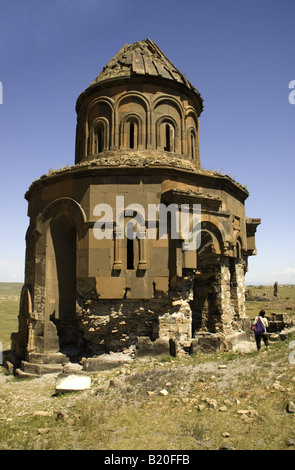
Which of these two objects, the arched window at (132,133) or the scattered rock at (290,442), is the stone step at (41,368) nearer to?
the scattered rock at (290,442)

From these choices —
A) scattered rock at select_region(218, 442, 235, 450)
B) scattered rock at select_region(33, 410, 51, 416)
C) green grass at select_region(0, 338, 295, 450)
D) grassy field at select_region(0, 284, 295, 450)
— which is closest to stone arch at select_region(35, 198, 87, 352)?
grassy field at select_region(0, 284, 295, 450)

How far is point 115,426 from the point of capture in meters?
5.17

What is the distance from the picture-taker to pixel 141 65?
11.8 m

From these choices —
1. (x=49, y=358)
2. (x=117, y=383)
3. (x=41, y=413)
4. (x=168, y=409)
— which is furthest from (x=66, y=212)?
(x=168, y=409)

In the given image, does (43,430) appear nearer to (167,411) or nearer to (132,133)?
(167,411)

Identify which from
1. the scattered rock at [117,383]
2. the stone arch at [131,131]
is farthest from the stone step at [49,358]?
the stone arch at [131,131]

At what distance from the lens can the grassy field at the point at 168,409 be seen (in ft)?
15.4

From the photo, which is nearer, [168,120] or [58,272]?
[58,272]

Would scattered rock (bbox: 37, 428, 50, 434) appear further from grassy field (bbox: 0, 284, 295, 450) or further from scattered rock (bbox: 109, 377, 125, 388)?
scattered rock (bbox: 109, 377, 125, 388)

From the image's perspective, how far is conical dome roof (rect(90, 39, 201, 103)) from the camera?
38.1 feet

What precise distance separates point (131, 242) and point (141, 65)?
6463 millimetres

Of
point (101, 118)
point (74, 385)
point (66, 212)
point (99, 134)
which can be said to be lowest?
point (74, 385)
